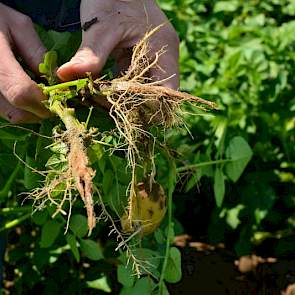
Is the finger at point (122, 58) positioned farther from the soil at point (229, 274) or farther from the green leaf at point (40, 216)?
the soil at point (229, 274)

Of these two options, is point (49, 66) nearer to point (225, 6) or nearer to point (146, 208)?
point (146, 208)

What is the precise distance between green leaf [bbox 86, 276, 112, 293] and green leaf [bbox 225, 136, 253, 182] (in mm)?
434

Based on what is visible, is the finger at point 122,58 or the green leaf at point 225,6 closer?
the finger at point 122,58

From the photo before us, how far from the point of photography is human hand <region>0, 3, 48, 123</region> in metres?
1.06

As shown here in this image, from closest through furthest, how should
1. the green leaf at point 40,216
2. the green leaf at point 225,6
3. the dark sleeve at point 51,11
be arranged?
1. the dark sleeve at point 51,11
2. the green leaf at point 40,216
3. the green leaf at point 225,6

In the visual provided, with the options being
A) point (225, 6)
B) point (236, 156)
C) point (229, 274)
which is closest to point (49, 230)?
point (236, 156)

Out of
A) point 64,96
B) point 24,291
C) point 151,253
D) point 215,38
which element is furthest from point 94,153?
point 215,38

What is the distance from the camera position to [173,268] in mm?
1359

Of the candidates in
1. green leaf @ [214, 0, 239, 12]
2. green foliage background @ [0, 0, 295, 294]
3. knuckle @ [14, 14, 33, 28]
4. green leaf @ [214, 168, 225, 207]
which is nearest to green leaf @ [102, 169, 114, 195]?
knuckle @ [14, 14, 33, 28]

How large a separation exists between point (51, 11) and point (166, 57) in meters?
0.29

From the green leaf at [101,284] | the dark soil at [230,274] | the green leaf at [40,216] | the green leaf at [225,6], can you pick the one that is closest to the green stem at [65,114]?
the green leaf at [40,216]

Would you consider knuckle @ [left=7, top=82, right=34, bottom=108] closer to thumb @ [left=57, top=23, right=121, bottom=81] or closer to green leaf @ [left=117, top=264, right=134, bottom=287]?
thumb @ [left=57, top=23, right=121, bottom=81]

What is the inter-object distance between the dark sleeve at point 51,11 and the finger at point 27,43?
0.24m

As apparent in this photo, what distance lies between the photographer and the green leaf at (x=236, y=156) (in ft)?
5.40
